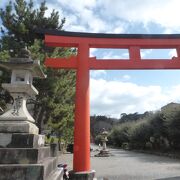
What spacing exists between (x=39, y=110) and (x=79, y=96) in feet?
24.7

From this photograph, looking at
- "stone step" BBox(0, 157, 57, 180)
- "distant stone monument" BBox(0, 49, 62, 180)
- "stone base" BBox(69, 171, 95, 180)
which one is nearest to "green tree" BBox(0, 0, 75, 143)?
"stone base" BBox(69, 171, 95, 180)

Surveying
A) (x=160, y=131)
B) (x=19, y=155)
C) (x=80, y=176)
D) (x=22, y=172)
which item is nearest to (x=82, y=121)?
(x=80, y=176)

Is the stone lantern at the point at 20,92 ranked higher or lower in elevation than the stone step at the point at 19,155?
higher

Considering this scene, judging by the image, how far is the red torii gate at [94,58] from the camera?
11609mm

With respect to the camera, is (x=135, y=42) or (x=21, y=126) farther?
(x=135, y=42)

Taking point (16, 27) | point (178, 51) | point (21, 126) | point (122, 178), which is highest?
point (16, 27)

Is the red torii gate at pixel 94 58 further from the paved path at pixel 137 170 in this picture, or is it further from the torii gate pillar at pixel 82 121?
the paved path at pixel 137 170

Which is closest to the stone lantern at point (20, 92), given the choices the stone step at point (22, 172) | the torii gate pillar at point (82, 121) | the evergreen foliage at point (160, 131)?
the stone step at point (22, 172)

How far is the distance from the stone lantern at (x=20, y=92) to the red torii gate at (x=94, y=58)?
317cm

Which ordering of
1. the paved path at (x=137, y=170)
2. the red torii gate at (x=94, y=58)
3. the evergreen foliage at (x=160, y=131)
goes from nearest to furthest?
the red torii gate at (x=94, y=58) < the paved path at (x=137, y=170) < the evergreen foliage at (x=160, y=131)

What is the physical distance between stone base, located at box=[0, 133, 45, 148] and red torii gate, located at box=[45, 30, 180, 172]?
4.52 metres

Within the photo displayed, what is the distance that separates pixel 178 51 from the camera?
12.8 meters

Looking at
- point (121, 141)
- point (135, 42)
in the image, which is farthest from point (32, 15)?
point (121, 141)

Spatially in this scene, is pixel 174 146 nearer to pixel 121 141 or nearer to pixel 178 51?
pixel 178 51
